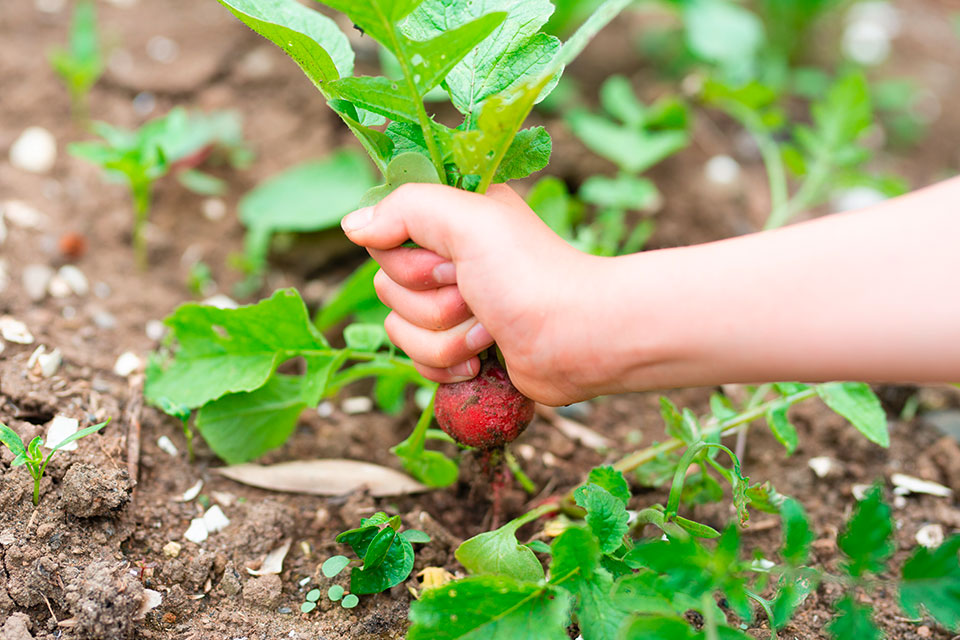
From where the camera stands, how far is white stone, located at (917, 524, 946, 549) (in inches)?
55.4

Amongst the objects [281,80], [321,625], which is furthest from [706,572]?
[281,80]

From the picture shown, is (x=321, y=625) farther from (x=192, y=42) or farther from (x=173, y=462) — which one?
(x=192, y=42)

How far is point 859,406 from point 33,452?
4.22ft

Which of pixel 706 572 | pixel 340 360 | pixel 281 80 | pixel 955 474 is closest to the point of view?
pixel 706 572

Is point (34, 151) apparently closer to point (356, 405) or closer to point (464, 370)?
point (356, 405)

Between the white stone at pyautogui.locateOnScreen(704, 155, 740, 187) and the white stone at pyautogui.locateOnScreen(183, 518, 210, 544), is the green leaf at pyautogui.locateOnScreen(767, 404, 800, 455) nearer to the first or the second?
the white stone at pyautogui.locateOnScreen(183, 518, 210, 544)

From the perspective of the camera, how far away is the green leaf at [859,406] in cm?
129

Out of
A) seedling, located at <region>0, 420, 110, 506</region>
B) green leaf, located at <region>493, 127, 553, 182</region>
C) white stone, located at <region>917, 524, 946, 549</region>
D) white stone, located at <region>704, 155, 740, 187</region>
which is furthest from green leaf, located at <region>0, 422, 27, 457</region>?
white stone, located at <region>704, 155, 740, 187</region>

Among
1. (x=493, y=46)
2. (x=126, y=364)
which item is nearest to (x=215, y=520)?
(x=126, y=364)

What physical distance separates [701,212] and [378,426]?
1.11 m

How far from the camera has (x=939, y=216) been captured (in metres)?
0.91

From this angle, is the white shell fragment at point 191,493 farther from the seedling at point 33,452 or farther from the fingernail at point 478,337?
the fingernail at point 478,337

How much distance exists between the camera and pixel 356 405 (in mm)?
1699

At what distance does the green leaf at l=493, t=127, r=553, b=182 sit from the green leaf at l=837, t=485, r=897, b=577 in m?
0.61
